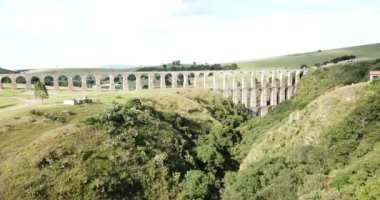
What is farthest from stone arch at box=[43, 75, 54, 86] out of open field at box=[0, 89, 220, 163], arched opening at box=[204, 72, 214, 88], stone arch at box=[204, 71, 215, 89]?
arched opening at box=[204, 72, 214, 88]

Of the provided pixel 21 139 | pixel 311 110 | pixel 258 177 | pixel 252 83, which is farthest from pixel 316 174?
pixel 252 83

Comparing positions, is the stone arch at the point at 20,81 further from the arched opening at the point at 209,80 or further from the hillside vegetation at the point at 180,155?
the arched opening at the point at 209,80

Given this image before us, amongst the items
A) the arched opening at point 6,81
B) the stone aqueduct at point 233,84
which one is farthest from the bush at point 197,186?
the arched opening at point 6,81

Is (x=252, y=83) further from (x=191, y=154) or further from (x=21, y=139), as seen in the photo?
(x=21, y=139)

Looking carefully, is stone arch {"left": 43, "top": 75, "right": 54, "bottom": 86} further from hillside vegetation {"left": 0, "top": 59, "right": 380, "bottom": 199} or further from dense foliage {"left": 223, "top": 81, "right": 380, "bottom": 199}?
dense foliage {"left": 223, "top": 81, "right": 380, "bottom": 199}

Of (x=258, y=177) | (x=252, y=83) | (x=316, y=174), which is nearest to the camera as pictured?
(x=316, y=174)

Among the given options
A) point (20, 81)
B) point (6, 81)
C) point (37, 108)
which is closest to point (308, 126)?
point (37, 108)

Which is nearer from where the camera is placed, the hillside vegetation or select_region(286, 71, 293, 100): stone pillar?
the hillside vegetation

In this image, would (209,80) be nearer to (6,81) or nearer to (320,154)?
(6,81)
